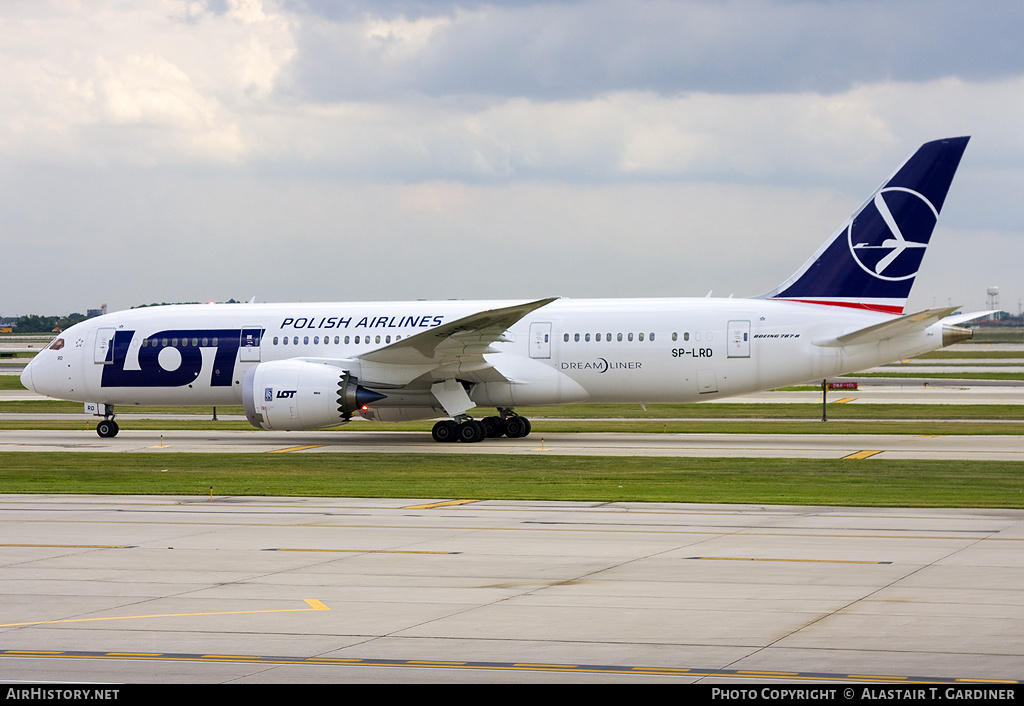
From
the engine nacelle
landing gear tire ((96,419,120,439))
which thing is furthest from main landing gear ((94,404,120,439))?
the engine nacelle

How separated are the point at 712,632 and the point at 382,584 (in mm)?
3964

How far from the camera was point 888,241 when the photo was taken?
32031 millimetres

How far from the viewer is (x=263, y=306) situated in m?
36.5

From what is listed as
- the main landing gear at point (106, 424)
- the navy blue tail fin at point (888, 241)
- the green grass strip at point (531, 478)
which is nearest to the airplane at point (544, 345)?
the navy blue tail fin at point (888, 241)

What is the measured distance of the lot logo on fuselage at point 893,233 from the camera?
31797mm

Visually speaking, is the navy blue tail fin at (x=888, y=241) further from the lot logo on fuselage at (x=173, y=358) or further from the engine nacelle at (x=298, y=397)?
the lot logo on fuselage at (x=173, y=358)

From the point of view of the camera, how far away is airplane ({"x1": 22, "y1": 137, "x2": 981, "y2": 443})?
31.8 metres

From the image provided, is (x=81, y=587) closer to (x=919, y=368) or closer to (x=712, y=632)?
(x=712, y=632)

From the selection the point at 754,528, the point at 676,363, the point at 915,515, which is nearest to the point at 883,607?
the point at 754,528

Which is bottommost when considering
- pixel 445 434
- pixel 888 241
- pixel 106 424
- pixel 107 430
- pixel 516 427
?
pixel 445 434

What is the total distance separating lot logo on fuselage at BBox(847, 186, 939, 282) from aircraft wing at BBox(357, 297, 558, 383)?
911 centimetres

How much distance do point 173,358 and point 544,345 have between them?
36.0 ft

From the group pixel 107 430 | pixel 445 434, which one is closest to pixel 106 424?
pixel 107 430

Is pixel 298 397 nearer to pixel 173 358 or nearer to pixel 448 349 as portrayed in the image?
pixel 448 349
